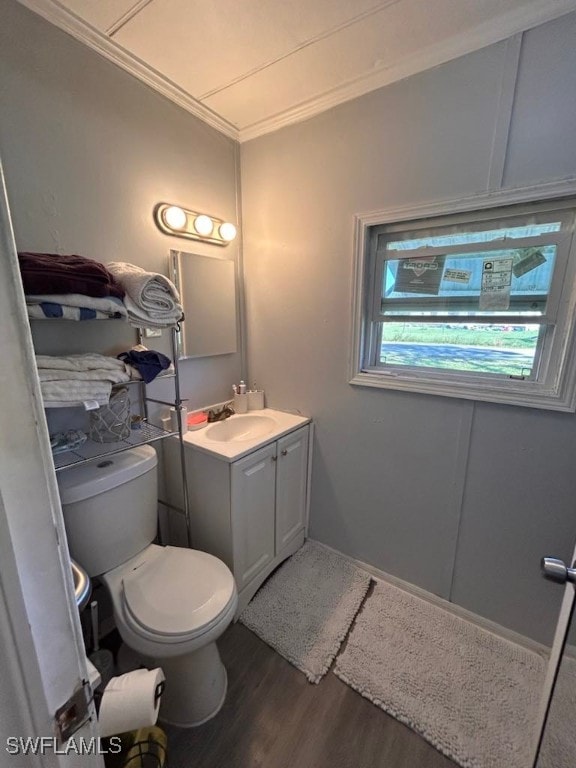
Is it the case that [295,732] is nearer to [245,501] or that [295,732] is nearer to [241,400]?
[245,501]

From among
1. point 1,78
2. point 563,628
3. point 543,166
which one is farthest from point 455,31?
point 563,628

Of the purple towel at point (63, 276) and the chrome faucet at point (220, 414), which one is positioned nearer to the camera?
the purple towel at point (63, 276)

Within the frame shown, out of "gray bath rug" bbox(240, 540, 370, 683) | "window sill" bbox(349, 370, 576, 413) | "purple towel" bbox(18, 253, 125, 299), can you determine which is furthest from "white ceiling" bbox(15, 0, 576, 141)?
"gray bath rug" bbox(240, 540, 370, 683)

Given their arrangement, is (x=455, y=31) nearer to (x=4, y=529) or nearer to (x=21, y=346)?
(x=21, y=346)

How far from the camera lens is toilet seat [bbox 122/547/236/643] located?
110cm

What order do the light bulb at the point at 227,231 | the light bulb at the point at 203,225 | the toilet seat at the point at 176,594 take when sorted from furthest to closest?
the light bulb at the point at 227,231
the light bulb at the point at 203,225
the toilet seat at the point at 176,594

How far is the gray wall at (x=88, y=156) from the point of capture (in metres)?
1.13

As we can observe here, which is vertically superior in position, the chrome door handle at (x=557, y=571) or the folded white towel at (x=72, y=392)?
the folded white towel at (x=72, y=392)

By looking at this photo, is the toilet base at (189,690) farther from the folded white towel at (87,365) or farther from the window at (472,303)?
the window at (472,303)

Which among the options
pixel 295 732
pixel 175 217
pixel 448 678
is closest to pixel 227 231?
pixel 175 217

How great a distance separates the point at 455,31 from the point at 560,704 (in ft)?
8.58

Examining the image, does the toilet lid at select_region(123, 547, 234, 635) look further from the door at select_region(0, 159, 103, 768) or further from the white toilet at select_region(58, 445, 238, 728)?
the door at select_region(0, 159, 103, 768)

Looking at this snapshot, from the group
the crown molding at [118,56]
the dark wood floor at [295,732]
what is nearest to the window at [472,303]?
the crown molding at [118,56]

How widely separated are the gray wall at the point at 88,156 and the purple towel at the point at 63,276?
28 centimetres
